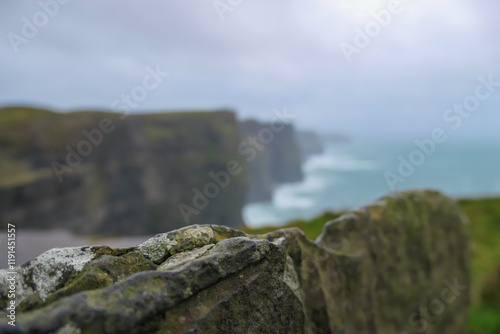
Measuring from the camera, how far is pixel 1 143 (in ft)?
181

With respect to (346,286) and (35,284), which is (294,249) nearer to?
(346,286)

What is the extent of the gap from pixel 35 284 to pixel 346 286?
378 centimetres

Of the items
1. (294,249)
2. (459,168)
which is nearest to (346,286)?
(294,249)

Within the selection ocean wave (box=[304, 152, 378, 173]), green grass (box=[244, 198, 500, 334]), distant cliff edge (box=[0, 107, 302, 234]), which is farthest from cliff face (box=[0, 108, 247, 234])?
green grass (box=[244, 198, 500, 334])

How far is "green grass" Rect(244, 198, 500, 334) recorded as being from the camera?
1000cm

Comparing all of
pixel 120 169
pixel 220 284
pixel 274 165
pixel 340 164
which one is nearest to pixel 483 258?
pixel 220 284

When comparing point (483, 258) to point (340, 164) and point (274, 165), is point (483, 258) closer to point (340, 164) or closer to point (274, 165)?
point (274, 165)

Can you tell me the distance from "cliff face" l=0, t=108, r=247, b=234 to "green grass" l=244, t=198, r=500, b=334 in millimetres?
49359

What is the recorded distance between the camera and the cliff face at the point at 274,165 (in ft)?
363

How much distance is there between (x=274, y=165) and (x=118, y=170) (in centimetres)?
6052

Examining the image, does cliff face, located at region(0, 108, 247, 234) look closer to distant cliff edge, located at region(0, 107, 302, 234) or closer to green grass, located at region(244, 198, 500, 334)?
distant cliff edge, located at region(0, 107, 302, 234)

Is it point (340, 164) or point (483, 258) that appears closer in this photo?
point (483, 258)

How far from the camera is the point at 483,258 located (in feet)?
44.3

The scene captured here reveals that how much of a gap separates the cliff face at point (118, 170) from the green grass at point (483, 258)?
49.4m
